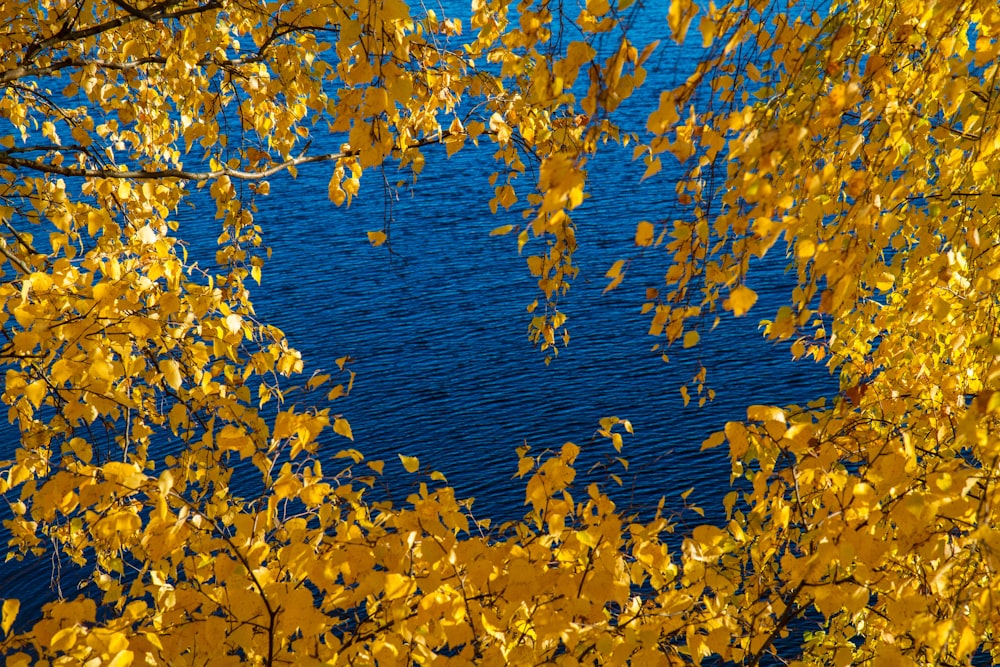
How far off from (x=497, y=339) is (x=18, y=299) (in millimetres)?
10160

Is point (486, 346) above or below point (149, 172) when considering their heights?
above

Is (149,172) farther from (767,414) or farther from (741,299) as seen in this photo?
(741,299)

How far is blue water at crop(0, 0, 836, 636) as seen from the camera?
10.6 m

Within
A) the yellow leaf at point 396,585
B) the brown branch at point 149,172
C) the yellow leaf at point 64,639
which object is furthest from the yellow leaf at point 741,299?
the brown branch at point 149,172

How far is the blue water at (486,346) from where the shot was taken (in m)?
10.6

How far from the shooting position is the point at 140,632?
7.76ft

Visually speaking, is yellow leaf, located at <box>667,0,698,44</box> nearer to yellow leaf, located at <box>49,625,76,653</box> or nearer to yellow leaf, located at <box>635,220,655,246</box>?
yellow leaf, located at <box>635,220,655,246</box>

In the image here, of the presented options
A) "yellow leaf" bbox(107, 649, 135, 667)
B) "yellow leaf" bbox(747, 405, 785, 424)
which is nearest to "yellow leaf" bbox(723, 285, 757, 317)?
"yellow leaf" bbox(747, 405, 785, 424)

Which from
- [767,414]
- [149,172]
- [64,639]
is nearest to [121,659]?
[64,639]

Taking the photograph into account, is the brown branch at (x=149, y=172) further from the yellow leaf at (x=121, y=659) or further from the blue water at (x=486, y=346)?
the blue water at (x=486, y=346)

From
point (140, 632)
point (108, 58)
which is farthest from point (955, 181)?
point (108, 58)

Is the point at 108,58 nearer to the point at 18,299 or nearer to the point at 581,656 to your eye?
the point at 18,299

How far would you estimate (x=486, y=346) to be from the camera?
12.8 metres

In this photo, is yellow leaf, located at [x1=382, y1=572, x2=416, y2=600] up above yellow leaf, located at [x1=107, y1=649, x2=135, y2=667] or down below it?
above
